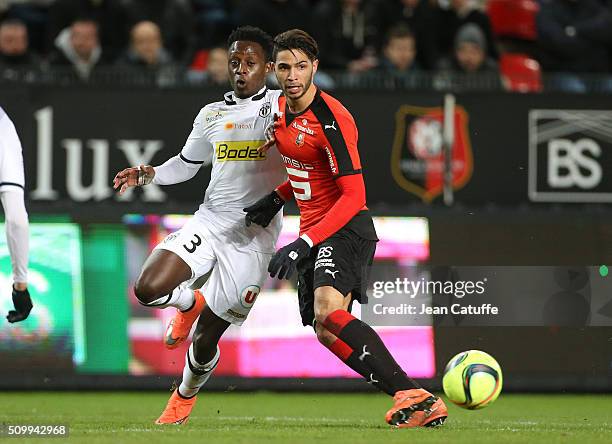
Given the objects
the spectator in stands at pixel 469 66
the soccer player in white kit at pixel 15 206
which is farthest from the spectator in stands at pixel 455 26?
the soccer player in white kit at pixel 15 206

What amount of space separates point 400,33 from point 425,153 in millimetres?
1781

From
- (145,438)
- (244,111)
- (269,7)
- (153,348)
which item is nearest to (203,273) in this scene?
(244,111)

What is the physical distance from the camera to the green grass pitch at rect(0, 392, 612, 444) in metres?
7.19

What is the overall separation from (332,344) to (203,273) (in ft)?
3.92

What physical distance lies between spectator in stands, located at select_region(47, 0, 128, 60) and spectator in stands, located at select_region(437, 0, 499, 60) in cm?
352

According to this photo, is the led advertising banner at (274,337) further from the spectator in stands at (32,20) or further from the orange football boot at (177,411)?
the spectator in stands at (32,20)

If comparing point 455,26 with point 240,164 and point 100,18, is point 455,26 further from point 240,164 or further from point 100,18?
point 240,164

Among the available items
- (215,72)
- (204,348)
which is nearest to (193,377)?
(204,348)

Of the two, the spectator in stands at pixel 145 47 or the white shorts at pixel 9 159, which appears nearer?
the white shorts at pixel 9 159

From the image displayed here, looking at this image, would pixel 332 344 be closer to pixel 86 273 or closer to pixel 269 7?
pixel 86 273

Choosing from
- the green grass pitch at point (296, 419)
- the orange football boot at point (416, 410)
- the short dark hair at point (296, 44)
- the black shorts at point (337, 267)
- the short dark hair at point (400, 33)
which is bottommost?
the green grass pitch at point (296, 419)

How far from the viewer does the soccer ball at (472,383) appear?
7.66 metres

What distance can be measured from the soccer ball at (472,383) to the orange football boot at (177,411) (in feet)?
5.81

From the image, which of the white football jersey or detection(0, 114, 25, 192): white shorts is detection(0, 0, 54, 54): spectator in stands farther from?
the white football jersey
